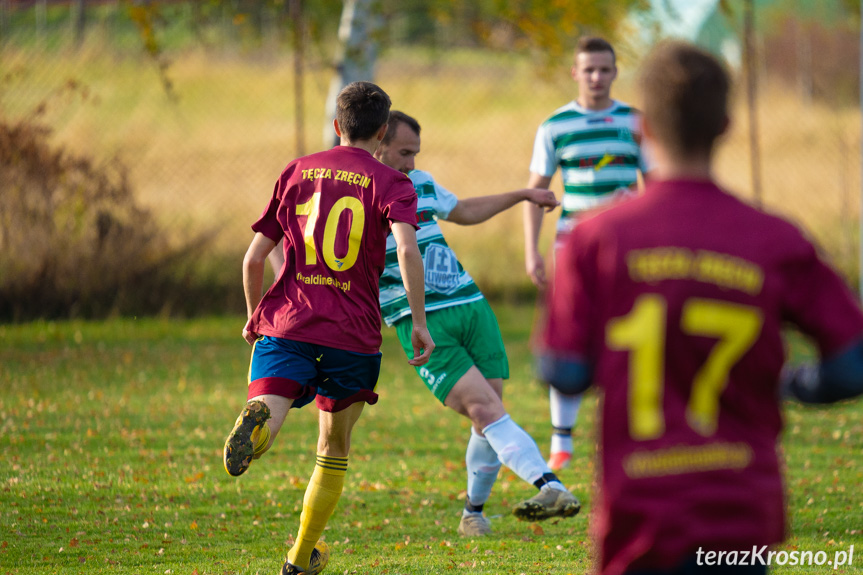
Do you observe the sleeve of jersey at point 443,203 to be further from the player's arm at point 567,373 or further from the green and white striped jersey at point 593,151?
the player's arm at point 567,373

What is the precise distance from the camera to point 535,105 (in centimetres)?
1647

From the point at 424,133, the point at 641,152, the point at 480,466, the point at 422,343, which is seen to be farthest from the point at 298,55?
the point at 422,343

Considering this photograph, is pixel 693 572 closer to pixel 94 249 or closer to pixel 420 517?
pixel 420 517

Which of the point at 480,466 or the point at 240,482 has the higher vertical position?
the point at 480,466

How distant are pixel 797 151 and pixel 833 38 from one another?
7.62 ft

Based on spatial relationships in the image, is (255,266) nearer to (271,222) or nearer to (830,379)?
(271,222)

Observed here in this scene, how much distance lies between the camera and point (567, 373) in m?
1.93

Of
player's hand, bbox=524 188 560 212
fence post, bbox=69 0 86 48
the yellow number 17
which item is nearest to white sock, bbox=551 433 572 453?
player's hand, bbox=524 188 560 212

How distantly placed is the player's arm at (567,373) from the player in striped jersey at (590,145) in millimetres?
3728

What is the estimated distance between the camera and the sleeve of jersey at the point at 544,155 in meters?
5.81

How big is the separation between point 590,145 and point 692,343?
3.96 m

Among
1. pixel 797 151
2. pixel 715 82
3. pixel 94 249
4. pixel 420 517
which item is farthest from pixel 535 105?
pixel 715 82

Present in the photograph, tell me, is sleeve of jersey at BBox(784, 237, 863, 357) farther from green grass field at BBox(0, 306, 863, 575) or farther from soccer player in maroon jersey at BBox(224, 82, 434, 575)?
green grass field at BBox(0, 306, 863, 575)

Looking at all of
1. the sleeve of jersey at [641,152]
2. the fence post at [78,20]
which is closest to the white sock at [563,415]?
the sleeve of jersey at [641,152]
